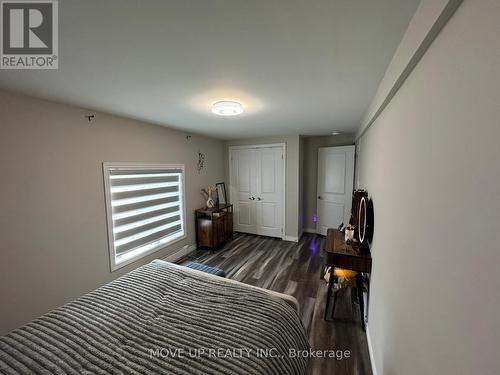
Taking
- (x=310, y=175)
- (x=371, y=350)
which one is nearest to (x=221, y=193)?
(x=310, y=175)

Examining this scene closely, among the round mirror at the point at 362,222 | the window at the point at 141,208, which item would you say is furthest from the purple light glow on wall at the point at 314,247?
the window at the point at 141,208

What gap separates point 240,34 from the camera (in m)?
0.96

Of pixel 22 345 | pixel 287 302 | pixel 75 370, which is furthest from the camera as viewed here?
pixel 287 302

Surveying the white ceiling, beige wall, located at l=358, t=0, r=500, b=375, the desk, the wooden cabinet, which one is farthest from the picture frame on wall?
beige wall, located at l=358, t=0, r=500, b=375

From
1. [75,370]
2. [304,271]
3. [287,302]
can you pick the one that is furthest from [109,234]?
[304,271]

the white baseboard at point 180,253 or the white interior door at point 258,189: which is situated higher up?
the white interior door at point 258,189

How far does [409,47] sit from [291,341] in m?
1.74

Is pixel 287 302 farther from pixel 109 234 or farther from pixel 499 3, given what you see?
pixel 109 234

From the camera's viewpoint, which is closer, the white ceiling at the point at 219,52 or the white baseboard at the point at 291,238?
the white ceiling at the point at 219,52

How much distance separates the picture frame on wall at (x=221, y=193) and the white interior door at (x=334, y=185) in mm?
2178

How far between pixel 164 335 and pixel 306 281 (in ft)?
6.83

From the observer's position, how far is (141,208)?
2746mm
